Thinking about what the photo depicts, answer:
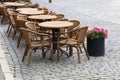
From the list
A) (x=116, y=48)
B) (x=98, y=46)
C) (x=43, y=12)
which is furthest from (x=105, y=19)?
(x=98, y=46)

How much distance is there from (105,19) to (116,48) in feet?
22.3

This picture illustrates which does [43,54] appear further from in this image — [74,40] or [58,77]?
[58,77]

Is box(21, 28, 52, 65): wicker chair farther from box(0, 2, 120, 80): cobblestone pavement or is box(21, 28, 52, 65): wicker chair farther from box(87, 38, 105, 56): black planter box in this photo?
box(87, 38, 105, 56): black planter box

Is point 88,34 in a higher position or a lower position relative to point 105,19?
higher

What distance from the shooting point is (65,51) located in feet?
30.3

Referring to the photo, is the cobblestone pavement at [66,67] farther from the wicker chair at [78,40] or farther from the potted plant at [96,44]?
the wicker chair at [78,40]

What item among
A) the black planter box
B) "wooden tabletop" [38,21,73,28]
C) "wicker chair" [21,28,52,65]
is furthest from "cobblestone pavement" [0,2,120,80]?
"wooden tabletop" [38,21,73,28]

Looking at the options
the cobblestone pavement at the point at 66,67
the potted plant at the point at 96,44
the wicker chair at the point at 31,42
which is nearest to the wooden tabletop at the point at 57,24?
the wicker chair at the point at 31,42

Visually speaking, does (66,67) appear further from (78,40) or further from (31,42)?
(31,42)

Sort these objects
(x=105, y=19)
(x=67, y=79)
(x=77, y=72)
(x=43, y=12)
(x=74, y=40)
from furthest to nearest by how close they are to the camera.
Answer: (x=105, y=19)
(x=43, y=12)
(x=74, y=40)
(x=77, y=72)
(x=67, y=79)

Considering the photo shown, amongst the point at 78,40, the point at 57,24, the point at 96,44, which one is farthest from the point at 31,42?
the point at 96,44

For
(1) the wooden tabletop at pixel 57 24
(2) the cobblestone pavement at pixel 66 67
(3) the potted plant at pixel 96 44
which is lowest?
(2) the cobblestone pavement at pixel 66 67

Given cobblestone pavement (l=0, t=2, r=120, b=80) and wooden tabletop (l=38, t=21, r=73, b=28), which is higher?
wooden tabletop (l=38, t=21, r=73, b=28)

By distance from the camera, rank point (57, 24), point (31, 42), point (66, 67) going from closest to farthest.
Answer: point (66, 67), point (31, 42), point (57, 24)
